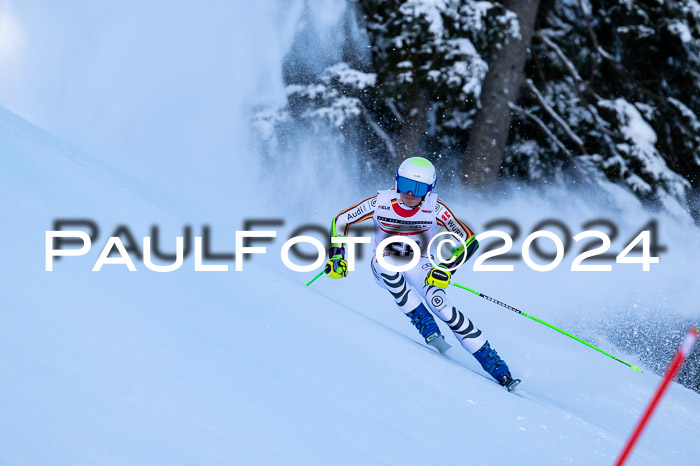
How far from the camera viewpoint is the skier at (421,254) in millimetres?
4969

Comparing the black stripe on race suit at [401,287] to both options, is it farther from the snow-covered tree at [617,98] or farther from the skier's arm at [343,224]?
the snow-covered tree at [617,98]

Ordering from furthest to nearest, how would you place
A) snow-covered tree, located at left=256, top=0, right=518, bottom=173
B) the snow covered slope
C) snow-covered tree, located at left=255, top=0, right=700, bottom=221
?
snow-covered tree, located at left=255, top=0, right=700, bottom=221, snow-covered tree, located at left=256, top=0, right=518, bottom=173, the snow covered slope

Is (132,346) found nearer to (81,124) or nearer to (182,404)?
(182,404)

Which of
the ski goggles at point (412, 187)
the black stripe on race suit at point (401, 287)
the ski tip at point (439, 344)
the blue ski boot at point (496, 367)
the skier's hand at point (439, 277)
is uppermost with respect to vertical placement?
the ski goggles at point (412, 187)

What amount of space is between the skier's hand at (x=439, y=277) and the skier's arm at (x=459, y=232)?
21cm

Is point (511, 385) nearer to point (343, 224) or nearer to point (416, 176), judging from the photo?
point (416, 176)

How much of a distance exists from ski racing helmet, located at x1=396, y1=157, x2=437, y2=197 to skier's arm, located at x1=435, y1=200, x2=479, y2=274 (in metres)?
0.40

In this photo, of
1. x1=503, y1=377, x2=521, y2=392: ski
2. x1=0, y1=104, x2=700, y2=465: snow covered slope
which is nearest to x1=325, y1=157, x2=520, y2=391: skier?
x1=503, y1=377, x2=521, y2=392: ski

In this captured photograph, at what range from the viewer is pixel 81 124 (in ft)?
35.1

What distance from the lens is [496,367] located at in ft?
16.0

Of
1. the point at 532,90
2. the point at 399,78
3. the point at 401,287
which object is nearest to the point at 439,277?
the point at 401,287

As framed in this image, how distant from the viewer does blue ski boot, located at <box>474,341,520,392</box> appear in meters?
4.74

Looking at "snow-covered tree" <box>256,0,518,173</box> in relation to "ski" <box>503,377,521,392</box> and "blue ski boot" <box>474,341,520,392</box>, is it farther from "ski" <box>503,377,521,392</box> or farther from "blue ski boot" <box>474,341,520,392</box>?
"ski" <box>503,377,521,392</box>

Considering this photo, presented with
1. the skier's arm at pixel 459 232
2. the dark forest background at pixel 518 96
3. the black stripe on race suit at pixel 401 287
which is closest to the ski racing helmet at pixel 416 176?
the skier's arm at pixel 459 232
